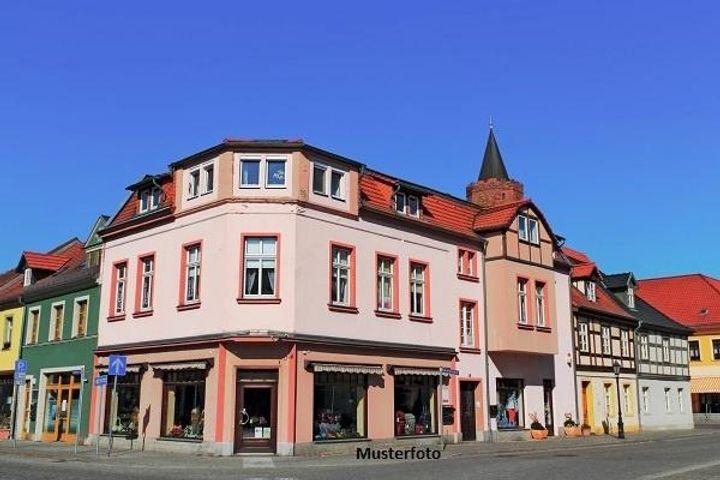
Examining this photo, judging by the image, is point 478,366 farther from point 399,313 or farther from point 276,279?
point 276,279

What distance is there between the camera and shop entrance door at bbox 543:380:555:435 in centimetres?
3634

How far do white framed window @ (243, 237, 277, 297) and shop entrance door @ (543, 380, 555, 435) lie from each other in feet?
55.8

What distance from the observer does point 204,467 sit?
20.6m

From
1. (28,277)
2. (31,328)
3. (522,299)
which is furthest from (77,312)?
(522,299)

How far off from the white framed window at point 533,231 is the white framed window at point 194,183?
15.9m

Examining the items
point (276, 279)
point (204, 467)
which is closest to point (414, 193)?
point (276, 279)

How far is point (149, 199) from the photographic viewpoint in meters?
30.7

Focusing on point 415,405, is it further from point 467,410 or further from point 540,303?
point 540,303

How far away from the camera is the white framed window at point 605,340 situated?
4238cm

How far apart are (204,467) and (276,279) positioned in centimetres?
691

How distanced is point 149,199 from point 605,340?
2628 centimetres

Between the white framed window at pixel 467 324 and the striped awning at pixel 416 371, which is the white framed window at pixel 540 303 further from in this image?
the striped awning at pixel 416 371

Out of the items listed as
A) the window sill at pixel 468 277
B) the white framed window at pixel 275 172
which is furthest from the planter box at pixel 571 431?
the white framed window at pixel 275 172

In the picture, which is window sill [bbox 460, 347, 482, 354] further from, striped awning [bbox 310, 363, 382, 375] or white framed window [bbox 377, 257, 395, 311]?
striped awning [bbox 310, 363, 382, 375]
